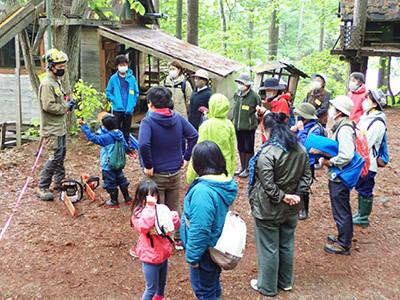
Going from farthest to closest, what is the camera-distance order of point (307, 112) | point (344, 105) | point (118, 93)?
1. point (118, 93)
2. point (307, 112)
3. point (344, 105)

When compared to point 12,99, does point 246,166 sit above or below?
below

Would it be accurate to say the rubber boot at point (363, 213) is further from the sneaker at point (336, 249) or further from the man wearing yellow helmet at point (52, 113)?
the man wearing yellow helmet at point (52, 113)

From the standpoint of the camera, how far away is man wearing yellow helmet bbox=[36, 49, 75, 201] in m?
5.75

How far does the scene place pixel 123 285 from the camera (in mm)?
4105

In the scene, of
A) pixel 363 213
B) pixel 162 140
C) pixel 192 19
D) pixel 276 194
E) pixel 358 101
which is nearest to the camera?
pixel 276 194

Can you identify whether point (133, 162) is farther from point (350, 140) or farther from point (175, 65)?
point (350, 140)

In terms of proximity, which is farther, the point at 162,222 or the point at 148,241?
the point at 148,241

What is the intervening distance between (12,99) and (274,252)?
1063 cm

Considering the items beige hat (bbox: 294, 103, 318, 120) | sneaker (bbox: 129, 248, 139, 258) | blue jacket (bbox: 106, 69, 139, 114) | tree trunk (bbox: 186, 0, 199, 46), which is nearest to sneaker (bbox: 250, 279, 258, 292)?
sneaker (bbox: 129, 248, 139, 258)

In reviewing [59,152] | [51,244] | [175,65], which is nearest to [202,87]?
[175,65]

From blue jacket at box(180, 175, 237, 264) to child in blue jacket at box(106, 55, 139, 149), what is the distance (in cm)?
529

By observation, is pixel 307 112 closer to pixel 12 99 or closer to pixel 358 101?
pixel 358 101

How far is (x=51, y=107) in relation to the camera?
19.1ft

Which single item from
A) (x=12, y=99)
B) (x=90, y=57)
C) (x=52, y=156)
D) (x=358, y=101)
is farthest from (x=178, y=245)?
(x=12, y=99)
